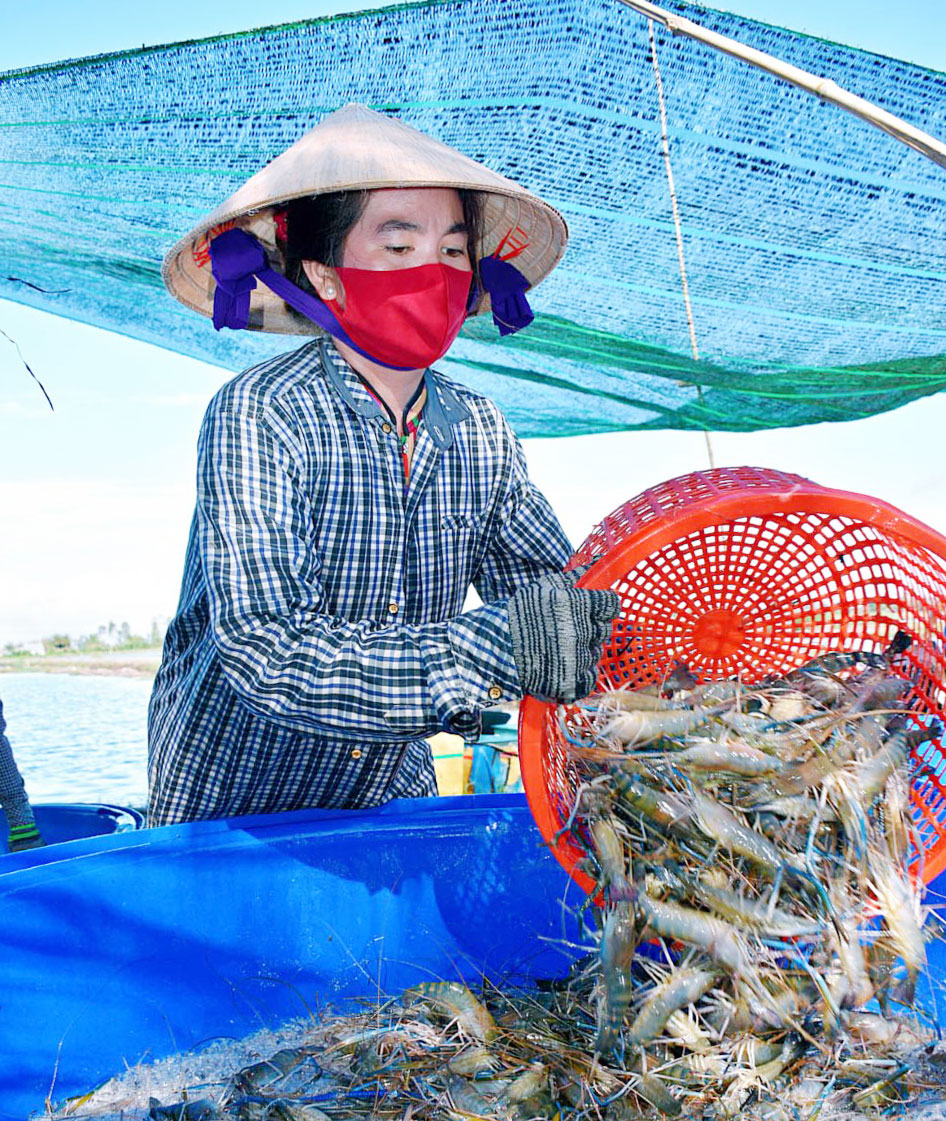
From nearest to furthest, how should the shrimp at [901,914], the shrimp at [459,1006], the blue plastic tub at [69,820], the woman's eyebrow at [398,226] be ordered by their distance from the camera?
1. the shrimp at [901,914]
2. the shrimp at [459,1006]
3. the woman's eyebrow at [398,226]
4. the blue plastic tub at [69,820]

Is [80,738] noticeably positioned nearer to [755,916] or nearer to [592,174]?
[592,174]

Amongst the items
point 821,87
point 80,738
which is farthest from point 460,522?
point 80,738

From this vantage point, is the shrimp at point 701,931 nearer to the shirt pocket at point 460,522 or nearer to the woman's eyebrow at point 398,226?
the shirt pocket at point 460,522

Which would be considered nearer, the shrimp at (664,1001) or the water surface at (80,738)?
the shrimp at (664,1001)

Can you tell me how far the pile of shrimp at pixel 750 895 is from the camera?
1366 millimetres

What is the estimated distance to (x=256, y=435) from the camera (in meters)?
1.58

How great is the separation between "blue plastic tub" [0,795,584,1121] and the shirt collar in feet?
2.58

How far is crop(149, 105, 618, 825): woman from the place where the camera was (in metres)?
1.35

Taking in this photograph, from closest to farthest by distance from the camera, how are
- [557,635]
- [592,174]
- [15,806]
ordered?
[557,635] → [592,174] → [15,806]

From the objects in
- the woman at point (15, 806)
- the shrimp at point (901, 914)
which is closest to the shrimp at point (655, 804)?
the shrimp at point (901, 914)

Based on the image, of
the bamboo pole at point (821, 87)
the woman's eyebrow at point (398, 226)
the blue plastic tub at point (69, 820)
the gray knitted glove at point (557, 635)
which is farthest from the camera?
the blue plastic tub at point (69, 820)

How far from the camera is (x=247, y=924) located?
1.67m

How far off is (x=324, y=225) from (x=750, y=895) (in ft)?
4.69

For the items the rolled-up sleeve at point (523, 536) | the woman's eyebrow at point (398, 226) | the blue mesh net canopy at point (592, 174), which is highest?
the blue mesh net canopy at point (592, 174)
